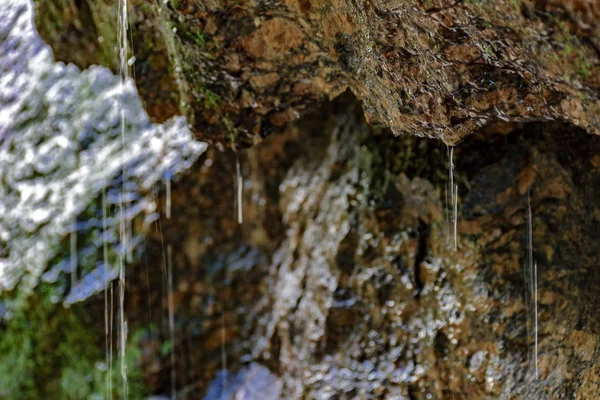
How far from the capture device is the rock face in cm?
240

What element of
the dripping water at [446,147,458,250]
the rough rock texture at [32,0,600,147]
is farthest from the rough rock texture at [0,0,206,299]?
the dripping water at [446,147,458,250]

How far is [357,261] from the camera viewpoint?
14.9ft

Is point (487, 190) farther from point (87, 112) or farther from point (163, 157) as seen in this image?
point (87, 112)

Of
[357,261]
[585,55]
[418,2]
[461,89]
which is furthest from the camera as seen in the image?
[357,261]

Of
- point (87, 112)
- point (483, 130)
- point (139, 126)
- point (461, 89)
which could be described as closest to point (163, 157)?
point (139, 126)

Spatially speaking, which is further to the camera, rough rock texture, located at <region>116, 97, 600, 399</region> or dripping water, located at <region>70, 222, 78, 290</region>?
dripping water, located at <region>70, 222, 78, 290</region>

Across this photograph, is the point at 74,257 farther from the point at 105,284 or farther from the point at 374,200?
the point at 374,200

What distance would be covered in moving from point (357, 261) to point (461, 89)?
225cm

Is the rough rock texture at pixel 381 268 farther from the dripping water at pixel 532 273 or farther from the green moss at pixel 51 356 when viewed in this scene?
the green moss at pixel 51 356

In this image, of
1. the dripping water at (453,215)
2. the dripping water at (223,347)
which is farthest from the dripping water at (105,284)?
the dripping water at (453,215)

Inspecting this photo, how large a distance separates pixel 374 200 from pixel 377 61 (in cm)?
196

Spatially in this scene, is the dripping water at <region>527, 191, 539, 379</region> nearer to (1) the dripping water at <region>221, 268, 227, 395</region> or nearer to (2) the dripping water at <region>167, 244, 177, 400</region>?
(1) the dripping water at <region>221, 268, 227, 395</region>

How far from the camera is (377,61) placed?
2680 mm

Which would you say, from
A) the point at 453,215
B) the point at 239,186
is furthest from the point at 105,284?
the point at 453,215
